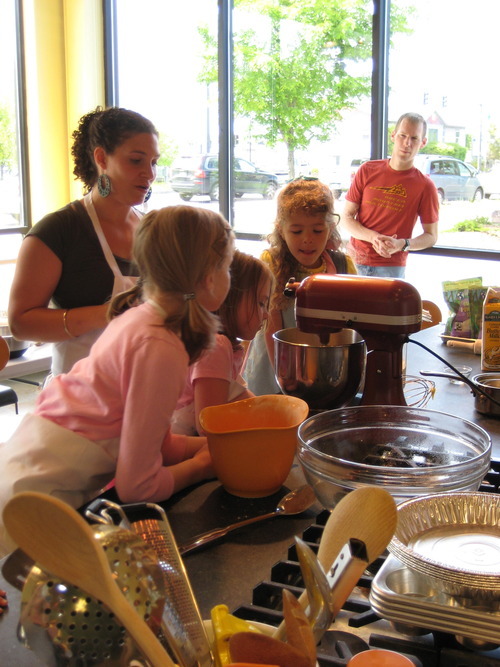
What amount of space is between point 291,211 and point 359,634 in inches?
57.8

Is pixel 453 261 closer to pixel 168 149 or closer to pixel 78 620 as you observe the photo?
pixel 168 149

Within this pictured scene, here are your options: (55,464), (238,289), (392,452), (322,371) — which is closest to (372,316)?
(322,371)

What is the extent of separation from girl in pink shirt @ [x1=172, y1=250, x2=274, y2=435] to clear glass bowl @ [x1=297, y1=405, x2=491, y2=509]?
376 mm

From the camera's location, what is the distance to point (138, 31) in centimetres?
562

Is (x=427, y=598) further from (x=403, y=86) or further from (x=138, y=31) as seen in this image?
(x=138, y=31)

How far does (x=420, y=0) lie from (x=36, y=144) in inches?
116

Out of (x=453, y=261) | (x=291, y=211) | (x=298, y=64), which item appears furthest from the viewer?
(x=298, y=64)

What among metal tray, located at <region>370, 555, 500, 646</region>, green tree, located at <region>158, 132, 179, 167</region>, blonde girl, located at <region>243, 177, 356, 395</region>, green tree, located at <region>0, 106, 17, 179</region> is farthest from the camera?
green tree, located at <region>158, 132, 179, 167</region>

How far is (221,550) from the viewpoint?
2.96ft

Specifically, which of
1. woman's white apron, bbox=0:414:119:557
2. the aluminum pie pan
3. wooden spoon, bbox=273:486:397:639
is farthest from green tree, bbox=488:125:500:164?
wooden spoon, bbox=273:486:397:639

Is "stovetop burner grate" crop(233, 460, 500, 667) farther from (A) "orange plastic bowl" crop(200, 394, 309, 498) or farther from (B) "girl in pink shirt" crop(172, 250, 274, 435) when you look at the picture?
(B) "girl in pink shirt" crop(172, 250, 274, 435)

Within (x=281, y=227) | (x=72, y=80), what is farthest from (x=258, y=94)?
(x=281, y=227)

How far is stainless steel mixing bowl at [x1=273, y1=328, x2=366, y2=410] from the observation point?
1327 mm

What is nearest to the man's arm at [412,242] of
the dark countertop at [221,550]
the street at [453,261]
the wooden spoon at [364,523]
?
the street at [453,261]
